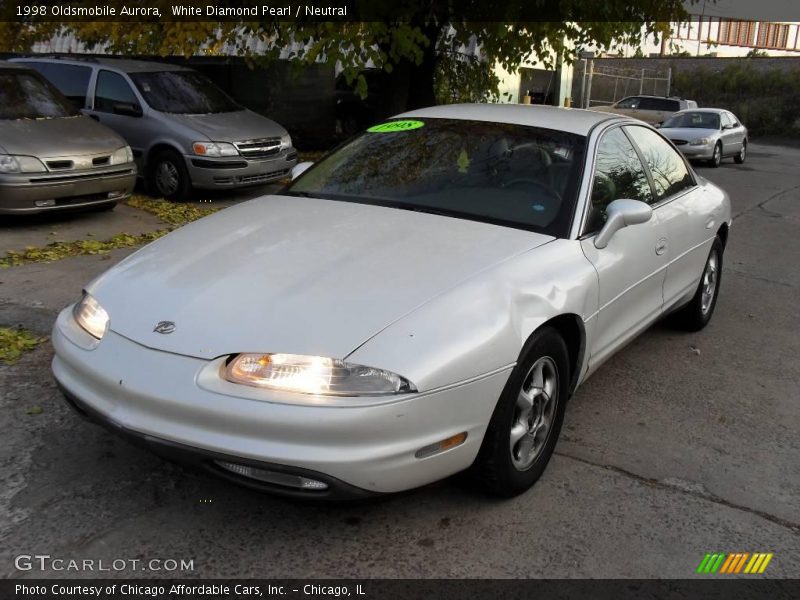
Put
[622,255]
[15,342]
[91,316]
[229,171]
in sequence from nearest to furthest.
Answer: [91,316] < [622,255] < [15,342] < [229,171]

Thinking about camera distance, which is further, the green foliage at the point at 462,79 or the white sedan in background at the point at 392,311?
the green foliage at the point at 462,79

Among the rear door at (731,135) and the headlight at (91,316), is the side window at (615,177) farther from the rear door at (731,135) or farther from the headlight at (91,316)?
the rear door at (731,135)

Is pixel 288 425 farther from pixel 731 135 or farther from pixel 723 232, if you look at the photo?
pixel 731 135

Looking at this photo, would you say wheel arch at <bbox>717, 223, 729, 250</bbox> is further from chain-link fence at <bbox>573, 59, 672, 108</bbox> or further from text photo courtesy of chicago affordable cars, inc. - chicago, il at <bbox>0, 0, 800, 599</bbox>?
chain-link fence at <bbox>573, 59, 672, 108</bbox>

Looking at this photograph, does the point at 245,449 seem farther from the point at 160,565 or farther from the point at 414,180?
the point at 414,180

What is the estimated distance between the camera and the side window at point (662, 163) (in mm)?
4836

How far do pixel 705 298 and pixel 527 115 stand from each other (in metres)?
2.14

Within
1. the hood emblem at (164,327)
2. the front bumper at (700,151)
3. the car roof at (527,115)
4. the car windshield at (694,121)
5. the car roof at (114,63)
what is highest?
the car roof at (527,115)

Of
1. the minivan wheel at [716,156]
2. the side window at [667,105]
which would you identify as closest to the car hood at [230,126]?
the minivan wheel at [716,156]

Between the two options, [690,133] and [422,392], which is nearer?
[422,392]

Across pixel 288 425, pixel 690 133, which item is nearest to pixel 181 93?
pixel 288 425

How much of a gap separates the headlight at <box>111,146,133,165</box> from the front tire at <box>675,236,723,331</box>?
5.83 meters

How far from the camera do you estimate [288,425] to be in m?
2.67

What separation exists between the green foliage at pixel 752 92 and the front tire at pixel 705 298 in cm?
2929
